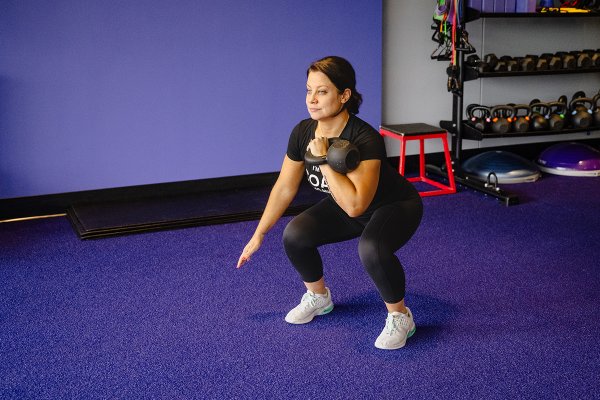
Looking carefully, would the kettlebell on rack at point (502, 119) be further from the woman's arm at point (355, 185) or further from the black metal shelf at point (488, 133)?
the woman's arm at point (355, 185)

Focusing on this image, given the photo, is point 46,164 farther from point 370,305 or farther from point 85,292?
point 370,305

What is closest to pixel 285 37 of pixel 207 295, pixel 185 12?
pixel 185 12

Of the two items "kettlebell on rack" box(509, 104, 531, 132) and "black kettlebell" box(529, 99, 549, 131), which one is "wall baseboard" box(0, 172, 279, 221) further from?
"black kettlebell" box(529, 99, 549, 131)

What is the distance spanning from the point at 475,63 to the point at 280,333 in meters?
2.64

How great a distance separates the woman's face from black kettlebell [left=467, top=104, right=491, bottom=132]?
8.57ft

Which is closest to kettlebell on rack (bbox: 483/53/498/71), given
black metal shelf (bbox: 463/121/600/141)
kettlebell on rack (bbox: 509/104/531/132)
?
kettlebell on rack (bbox: 509/104/531/132)

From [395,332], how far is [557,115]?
3170 mm

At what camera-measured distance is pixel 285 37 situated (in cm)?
440

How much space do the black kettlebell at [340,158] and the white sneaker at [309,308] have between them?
63cm

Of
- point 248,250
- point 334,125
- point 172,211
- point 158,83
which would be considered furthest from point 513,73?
point 248,250

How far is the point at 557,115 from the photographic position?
4859 millimetres

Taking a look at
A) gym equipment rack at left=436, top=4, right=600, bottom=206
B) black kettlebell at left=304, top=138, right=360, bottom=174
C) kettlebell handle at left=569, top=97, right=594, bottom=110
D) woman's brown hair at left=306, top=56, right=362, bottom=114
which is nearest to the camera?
black kettlebell at left=304, top=138, right=360, bottom=174

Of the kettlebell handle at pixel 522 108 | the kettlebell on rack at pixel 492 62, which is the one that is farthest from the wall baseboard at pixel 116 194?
the kettlebell handle at pixel 522 108

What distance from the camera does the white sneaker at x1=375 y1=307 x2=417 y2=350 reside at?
7.50 ft
